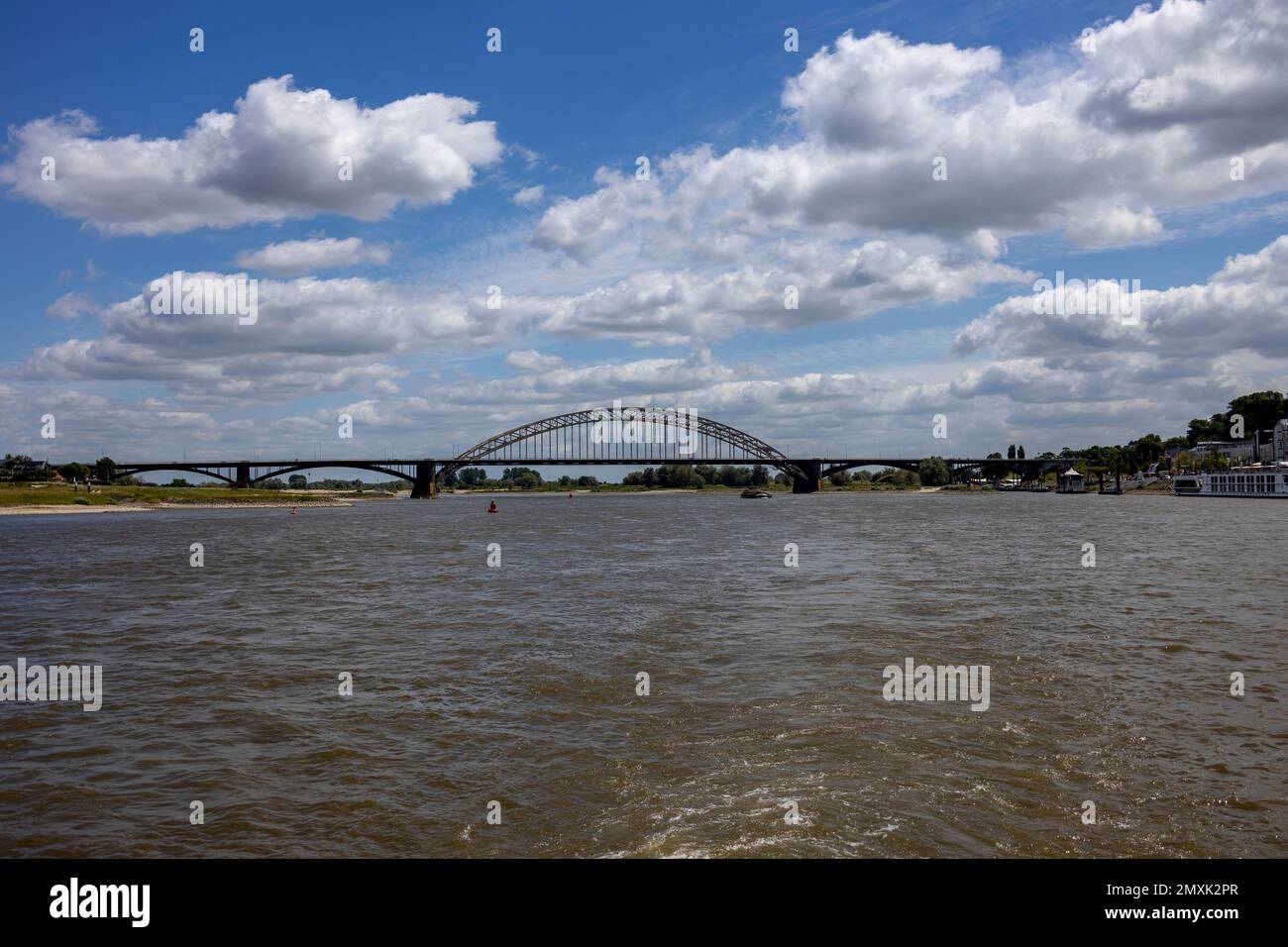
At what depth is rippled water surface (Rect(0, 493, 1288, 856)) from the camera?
840 centimetres

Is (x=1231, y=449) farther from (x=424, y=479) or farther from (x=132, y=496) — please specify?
(x=132, y=496)

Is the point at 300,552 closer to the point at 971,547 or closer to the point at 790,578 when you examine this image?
the point at 790,578

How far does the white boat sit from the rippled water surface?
120m

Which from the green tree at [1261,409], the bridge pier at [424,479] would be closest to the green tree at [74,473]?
the bridge pier at [424,479]

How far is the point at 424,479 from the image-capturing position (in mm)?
194000

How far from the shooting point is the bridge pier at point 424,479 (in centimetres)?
19212

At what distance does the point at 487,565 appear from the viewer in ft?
126

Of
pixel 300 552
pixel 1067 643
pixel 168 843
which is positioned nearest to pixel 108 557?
pixel 300 552

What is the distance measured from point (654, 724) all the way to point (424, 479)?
7449 inches

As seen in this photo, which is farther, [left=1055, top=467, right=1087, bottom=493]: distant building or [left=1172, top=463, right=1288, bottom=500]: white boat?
[left=1055, top=467, right=1087, bottom=493]: distant building

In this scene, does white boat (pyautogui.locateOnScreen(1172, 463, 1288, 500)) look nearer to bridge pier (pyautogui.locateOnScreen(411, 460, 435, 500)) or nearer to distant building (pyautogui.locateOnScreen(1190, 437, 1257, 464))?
distant building (pyautogui.locateOnScreen(1190, 437, 1257, 464))

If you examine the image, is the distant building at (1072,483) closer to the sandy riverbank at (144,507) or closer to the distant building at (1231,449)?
the distant building at (1231,449)

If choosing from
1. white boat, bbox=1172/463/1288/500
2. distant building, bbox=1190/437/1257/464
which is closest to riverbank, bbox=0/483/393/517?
white boat, bbox=1172/463/1288/500
